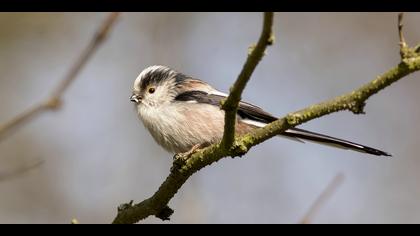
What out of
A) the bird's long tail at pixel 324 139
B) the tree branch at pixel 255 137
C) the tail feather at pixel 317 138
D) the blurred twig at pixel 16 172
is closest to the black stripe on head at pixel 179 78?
the tail feather at pixel 317 138

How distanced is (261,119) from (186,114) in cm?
58

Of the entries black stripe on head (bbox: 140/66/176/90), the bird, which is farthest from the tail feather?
black stripe on head (bbox: 140/66/176/90)

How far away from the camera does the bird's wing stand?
378cm

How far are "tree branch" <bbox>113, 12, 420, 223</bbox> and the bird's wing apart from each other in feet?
2.41

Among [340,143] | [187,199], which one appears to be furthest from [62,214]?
[340,143]

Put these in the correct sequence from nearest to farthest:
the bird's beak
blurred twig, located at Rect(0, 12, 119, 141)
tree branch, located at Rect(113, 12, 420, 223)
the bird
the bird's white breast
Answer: blurred twig, located at Rect(0, 12, 119, 141), tree branch, located at Rect(113, 12, 420, 223), the bird, the bird's white breast, the bird's beak

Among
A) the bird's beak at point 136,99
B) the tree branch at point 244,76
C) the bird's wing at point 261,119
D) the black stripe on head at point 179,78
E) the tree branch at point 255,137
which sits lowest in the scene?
the tree branch at point 255,137

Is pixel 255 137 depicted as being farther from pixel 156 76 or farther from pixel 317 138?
pixel 156 76

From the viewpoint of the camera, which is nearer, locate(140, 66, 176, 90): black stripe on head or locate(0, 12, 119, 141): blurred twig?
locate(0, 12, 119, 141): blurred twig

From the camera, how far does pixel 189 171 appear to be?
10.9ft

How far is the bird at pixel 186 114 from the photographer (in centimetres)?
432

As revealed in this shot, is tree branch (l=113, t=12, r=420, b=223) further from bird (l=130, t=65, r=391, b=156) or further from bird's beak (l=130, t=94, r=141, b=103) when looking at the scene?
bird's beak (l=130, t=94, r=141, b=103)

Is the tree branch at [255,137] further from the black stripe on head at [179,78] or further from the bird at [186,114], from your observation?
the black stripe on head at [179,78]
